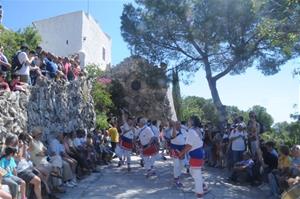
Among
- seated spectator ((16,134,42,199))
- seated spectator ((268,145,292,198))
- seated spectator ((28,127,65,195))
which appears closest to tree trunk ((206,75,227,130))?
seated spectator ((268,145,292,198))

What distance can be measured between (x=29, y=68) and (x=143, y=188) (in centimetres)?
458

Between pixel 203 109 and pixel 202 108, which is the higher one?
pixel 202 108

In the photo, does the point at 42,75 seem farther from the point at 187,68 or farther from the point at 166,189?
the point at 187,68

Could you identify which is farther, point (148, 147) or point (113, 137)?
point (113, 137)

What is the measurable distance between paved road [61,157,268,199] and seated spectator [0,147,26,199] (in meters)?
2.25

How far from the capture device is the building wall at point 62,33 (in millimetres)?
32844

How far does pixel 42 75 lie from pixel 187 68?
692 cm

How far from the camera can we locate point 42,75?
13.0m

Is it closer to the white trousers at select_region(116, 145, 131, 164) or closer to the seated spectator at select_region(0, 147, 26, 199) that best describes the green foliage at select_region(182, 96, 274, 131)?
the white trousers at select_region(116, 145, 131, 164)

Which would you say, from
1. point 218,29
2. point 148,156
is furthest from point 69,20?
point 148,156

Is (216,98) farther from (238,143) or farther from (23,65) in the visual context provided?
(23,65)

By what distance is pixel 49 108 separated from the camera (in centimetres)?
1355

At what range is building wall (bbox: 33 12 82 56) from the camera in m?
32.8

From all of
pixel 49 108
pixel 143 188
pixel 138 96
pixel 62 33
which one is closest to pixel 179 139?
pixel 143 188
